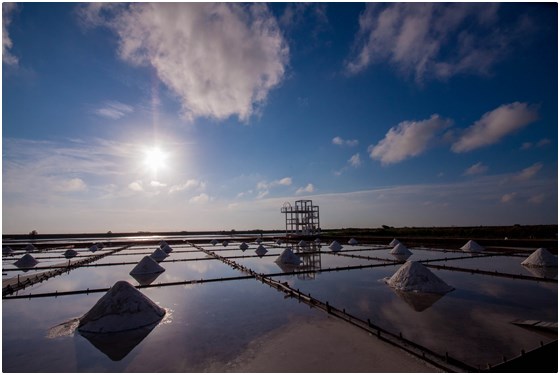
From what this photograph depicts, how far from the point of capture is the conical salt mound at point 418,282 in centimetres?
923

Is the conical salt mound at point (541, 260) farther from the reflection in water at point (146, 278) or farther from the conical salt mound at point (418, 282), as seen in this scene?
the reflection in water at point (146, 278)

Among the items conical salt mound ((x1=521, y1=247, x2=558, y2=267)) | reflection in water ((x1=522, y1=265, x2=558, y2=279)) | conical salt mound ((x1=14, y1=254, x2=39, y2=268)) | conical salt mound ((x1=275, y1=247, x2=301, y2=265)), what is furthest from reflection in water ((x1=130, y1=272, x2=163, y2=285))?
conical salt mound ((x1=521, y1=247, x2=558, y2=267))

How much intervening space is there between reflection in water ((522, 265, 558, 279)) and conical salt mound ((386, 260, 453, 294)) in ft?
16.2

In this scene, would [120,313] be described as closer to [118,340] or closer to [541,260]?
[118,340]

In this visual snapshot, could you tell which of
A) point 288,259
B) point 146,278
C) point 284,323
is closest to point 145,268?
point 146,278

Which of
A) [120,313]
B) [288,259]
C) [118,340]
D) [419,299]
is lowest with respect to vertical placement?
[118,340]

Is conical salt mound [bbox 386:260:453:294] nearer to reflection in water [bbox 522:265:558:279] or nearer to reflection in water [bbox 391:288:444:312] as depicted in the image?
reflection in water [bbox 391:288:444:312]

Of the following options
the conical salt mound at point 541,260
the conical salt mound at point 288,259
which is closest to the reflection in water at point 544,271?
the conical salt mound at point 541,260

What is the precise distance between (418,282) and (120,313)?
8.33 metres

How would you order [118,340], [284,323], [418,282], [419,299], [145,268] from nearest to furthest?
1. [118,340]
2. [284,323]
3. [419,299]
4. [418,282]
5. [145,268]

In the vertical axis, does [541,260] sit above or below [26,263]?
above

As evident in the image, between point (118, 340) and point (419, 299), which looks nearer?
point (118, 340)

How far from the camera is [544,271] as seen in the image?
40.0 feet

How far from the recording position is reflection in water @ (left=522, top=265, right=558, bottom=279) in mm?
11284
